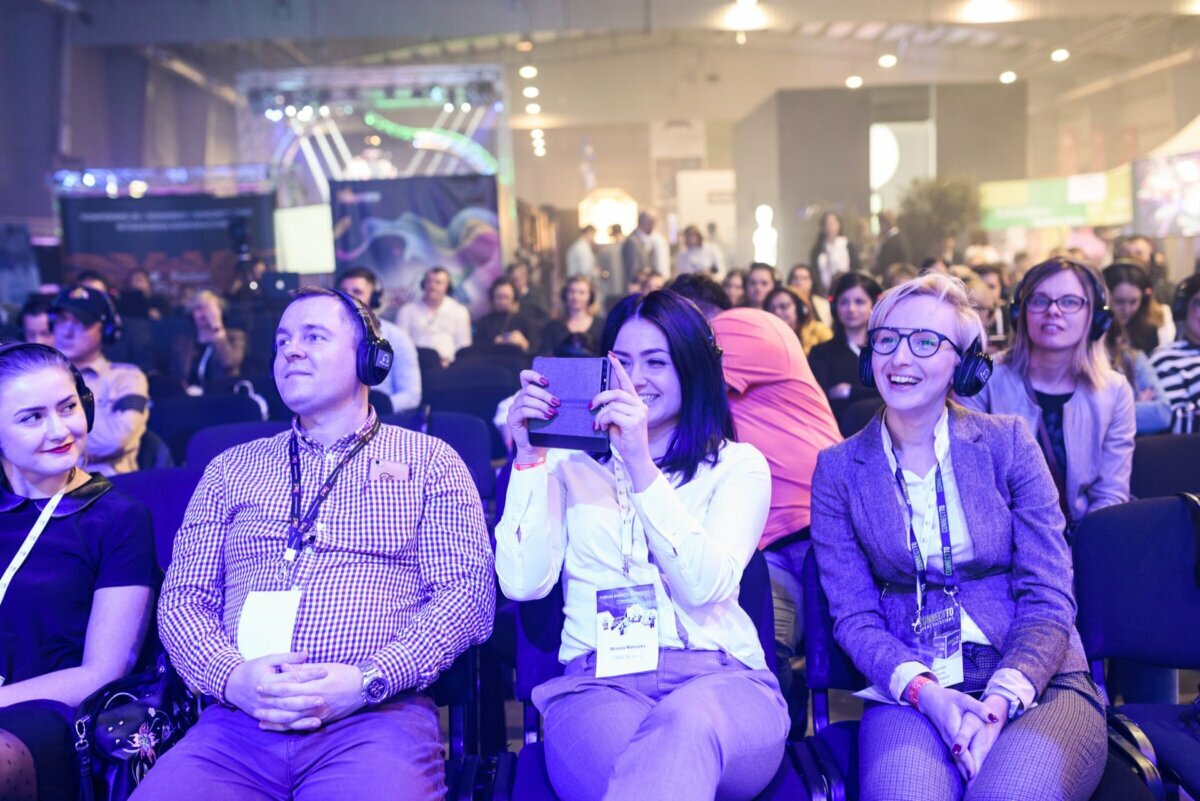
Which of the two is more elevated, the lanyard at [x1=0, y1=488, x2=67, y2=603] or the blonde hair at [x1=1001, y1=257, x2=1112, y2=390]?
the blonde hair at [x1=1001, y1=257, x2=1112, y2=390]

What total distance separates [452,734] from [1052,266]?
2.18 metres

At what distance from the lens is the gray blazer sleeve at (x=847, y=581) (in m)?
2.23

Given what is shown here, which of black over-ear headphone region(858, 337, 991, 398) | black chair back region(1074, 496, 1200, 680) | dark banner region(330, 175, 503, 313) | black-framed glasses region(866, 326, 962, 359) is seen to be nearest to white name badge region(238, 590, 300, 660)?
black-framed glasses region(866, 326, 962, 359)

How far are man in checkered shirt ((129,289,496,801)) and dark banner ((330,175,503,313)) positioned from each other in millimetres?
7205

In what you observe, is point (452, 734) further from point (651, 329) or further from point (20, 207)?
point (20, 207)

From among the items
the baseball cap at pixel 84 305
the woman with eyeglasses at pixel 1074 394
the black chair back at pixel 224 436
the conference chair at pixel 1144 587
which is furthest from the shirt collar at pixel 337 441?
the baseball cap at pixel 84 305

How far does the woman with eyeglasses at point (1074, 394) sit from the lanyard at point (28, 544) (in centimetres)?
257

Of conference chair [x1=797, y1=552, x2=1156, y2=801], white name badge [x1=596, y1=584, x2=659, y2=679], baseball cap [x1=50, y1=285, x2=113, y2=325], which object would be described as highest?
baseball cap [x1=50, y1=285, x2=113, y2=325]

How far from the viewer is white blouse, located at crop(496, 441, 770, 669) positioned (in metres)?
2.26

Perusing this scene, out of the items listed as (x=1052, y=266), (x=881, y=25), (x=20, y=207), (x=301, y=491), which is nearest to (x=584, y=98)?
(x=881, y=25)

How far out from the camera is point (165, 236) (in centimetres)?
994

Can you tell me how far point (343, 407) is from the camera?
2482 millimetres

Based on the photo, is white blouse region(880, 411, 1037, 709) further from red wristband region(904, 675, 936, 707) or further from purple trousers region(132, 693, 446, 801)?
purple trousers region(132, 693, 446, 801)

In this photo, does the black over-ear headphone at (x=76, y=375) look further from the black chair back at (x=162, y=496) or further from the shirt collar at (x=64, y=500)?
the black chair back at (x=162, y=496)
